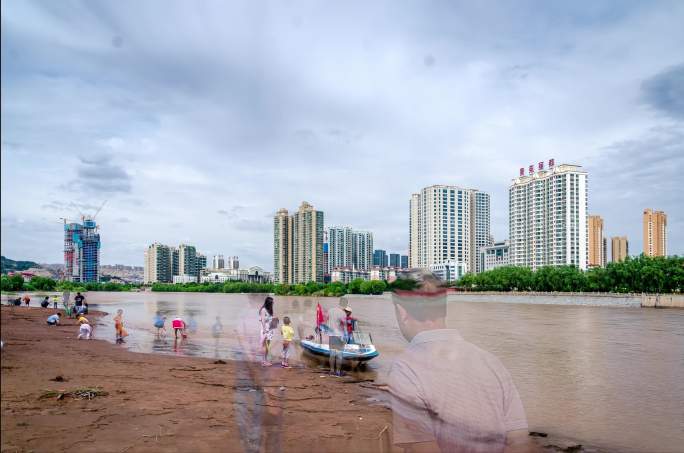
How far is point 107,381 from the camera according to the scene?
11422 millimetres

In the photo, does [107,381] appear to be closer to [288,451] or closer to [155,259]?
[288,451]

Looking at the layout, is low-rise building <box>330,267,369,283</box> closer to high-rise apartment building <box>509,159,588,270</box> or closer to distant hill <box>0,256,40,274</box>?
high-rise apartment building <box>509,159,588,270</box>

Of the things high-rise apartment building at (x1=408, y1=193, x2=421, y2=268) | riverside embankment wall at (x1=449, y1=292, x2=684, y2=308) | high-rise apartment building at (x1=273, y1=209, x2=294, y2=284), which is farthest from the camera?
high-rise apartment building at (x1=273, y1=209, x2=294, y2=284)

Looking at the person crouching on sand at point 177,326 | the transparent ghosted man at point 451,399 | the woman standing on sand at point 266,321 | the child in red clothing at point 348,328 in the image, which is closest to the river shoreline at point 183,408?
the woman standing on sand at point 266,321

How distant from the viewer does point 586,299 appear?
6488cm

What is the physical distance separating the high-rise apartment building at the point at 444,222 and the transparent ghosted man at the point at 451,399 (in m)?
45.1

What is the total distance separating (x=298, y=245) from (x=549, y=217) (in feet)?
189

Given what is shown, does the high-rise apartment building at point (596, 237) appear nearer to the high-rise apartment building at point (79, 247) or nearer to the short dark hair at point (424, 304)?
the high-rise apartment building at point (79, 247)

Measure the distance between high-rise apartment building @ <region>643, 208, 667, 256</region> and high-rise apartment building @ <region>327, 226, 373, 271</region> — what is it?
7067 centimetres

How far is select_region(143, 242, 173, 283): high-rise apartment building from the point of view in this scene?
95562mm

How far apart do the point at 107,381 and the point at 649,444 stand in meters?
11.9

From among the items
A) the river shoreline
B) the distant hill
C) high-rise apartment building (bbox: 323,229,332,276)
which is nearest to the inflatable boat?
the river shoreline

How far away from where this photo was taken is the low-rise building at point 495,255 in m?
136

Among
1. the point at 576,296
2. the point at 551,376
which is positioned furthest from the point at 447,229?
the point at 551,376
